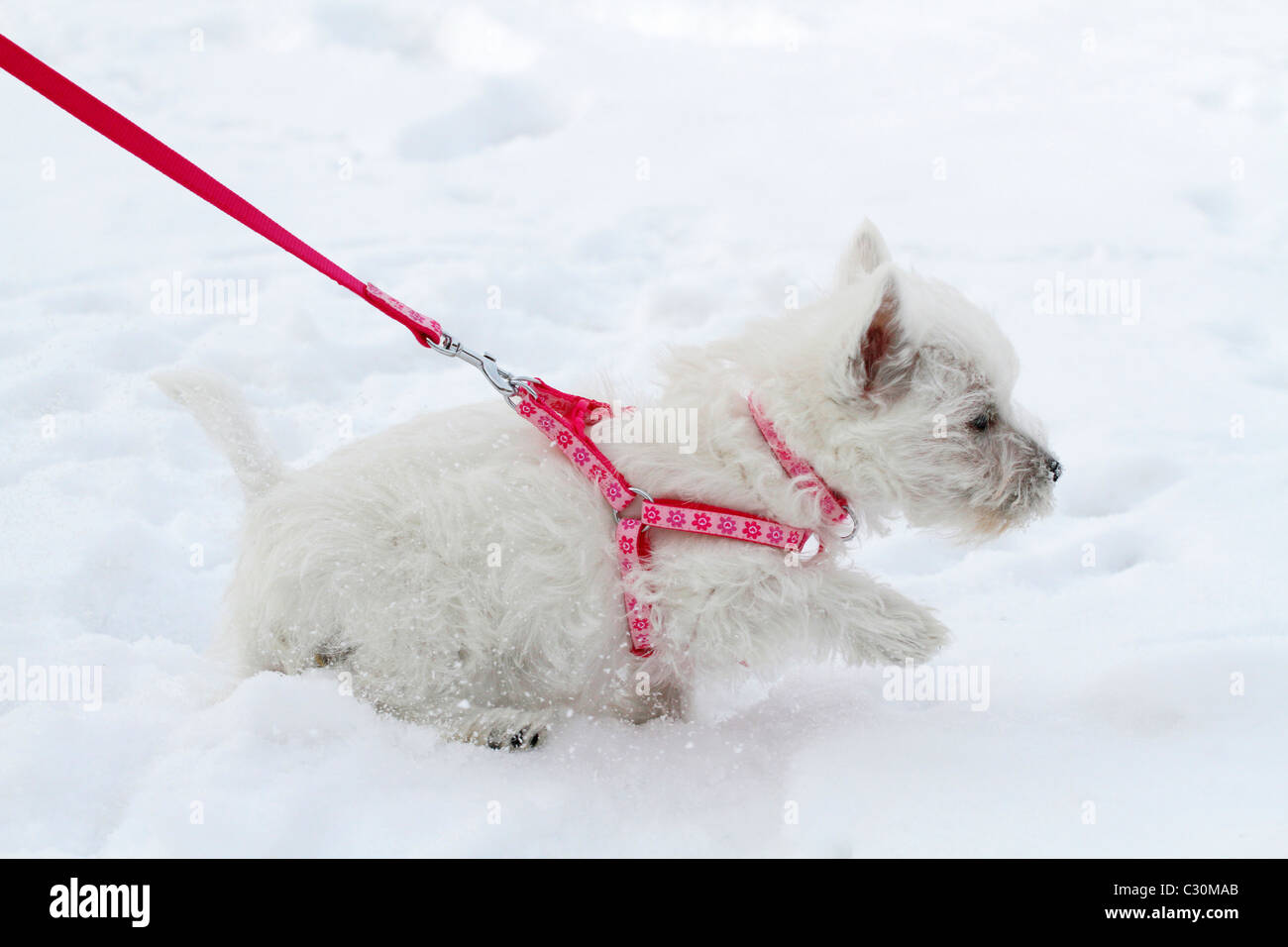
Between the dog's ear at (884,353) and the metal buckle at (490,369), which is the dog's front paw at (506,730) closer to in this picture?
the metal buckle at (490,369)

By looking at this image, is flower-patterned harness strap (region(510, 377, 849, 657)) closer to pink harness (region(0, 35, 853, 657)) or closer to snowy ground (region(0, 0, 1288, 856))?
pink harness (region(0, 35, 853, 657))

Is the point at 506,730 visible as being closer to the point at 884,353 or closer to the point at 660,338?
the point at 884,353

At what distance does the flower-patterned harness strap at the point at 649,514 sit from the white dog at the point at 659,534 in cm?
3

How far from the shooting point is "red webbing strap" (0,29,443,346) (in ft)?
6.07

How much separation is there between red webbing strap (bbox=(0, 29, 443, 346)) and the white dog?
40 cm

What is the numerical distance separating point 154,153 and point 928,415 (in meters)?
1.89

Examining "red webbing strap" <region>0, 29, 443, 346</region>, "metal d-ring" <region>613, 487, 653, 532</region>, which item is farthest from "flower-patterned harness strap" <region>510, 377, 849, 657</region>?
"red webbing strap" <region>0, 29, 443, 346</region>

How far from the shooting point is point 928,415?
2.19 meters

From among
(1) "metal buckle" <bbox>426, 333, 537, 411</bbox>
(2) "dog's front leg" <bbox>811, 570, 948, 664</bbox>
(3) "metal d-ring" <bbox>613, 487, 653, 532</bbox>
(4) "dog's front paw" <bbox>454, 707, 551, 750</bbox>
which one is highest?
(1) "metal buckle" <bbox>426, 333, 537, 411</bbox>

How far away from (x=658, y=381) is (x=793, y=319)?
0.41 metres

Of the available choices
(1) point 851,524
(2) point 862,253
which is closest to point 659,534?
(1) point 851,524

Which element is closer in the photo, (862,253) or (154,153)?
(154,153)

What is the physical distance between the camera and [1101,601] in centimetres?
282

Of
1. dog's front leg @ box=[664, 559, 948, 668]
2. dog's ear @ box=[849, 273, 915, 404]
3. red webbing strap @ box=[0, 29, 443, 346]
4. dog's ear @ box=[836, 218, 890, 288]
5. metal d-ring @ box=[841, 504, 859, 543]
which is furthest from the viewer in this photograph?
dog's ear @ box=[836, 218, 890, 288]
